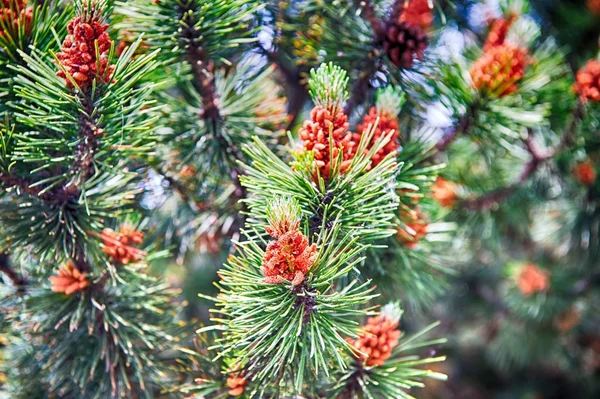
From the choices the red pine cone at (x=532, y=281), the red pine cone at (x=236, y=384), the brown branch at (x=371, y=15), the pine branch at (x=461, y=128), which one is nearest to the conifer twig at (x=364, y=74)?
the brown branch at (x=371, y=15)

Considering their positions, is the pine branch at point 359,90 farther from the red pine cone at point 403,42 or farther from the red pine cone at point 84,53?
the red pine cone at point 84,53

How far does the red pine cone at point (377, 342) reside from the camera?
562mm

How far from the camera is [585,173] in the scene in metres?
0.90

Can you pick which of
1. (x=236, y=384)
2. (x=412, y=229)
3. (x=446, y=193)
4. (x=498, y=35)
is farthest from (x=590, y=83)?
(x=236, y=384)

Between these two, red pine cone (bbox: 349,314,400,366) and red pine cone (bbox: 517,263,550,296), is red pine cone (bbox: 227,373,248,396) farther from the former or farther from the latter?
red pine cone (bbox: 517,263,550,296)

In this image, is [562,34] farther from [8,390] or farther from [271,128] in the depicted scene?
[8,390]

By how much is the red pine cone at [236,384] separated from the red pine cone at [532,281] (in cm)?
74

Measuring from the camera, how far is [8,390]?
0.69 meters

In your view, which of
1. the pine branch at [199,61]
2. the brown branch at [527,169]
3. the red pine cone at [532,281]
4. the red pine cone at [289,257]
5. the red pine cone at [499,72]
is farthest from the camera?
the red pine cone at [532,281]

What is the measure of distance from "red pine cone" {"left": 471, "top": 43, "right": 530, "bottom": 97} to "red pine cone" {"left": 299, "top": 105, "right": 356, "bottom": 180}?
0.89 feet

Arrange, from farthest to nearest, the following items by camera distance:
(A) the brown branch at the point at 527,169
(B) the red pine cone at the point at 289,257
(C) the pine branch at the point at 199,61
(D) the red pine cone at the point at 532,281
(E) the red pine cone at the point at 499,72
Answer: (D) the red pine cone at the point at 532,281, (A) the brown branch at the point at 527,169, (E) the red pine cone at the point at 499,72, (C) the pine branch at the point at 199,61, (B) the red pine cone at the point at 289,257

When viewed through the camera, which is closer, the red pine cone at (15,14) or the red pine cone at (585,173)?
the red pine cone at (15,14)

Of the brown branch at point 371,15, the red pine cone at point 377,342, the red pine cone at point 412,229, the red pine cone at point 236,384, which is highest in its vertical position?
the brown branch at point 371,15

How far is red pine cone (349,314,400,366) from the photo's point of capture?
0.56 metres
